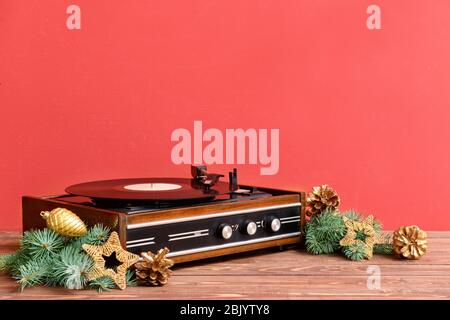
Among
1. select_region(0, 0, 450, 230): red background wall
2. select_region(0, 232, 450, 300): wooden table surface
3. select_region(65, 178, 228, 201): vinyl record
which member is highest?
select_region(0, 0, 450, 230): red background wall

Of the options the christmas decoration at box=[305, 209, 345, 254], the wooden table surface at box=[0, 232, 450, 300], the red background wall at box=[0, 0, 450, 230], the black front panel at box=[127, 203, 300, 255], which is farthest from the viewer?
the red background wall at box=[0, 0, 450, 230]

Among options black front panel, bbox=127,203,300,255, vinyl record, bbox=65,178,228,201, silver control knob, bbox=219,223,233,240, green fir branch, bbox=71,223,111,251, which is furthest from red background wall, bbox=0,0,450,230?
green fir branch, bbox=71,223,111,251

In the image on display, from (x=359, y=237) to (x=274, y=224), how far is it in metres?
0.19

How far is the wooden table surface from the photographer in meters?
1.29

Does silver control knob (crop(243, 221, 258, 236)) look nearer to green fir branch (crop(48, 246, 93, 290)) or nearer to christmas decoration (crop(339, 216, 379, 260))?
christmas decoration (crop(339, 216, 379, 260))

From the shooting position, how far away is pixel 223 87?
2111 mm

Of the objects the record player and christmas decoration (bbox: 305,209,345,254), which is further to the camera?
christmas decoration (bbox: 305,209,345,254)

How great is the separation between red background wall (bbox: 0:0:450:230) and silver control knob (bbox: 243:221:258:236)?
1.96ft

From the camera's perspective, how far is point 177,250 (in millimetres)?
1442

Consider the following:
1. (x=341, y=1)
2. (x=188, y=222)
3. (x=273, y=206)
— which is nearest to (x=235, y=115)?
(x=341, y=1)

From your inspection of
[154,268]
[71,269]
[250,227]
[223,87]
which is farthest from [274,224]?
[223,87]

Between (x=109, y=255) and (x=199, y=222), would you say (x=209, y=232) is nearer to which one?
(x=199, y=222)

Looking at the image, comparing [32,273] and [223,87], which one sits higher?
[223,87]
